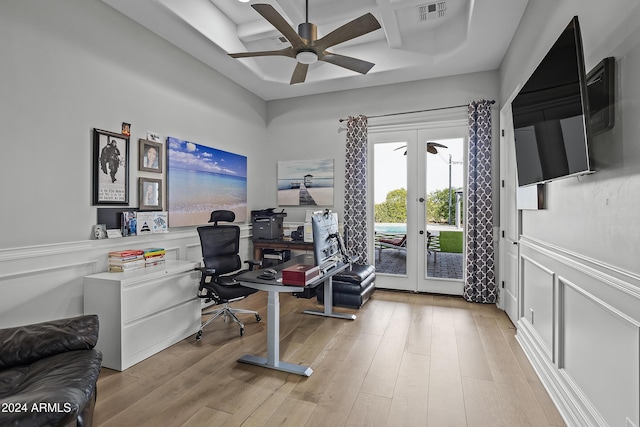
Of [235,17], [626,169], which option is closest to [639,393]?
[626,169]

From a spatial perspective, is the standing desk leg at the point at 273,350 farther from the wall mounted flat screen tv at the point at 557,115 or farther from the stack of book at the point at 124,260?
the wall mounted flat screen tv at the point at 557,115

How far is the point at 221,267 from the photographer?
143 inches

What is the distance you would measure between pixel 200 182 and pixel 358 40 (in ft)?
9.11

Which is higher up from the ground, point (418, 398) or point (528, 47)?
point (528, 47)

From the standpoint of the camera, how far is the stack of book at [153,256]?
3133 mm

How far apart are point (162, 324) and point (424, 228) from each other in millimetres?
3524

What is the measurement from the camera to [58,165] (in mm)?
2609

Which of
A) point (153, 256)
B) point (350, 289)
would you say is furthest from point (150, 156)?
point (350, 289)

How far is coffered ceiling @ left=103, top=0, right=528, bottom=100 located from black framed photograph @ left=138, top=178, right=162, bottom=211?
1586 mm

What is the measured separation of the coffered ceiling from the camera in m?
3.20

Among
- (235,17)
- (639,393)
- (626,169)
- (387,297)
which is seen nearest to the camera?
(639,393)

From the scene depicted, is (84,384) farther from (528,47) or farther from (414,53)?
(414,53)

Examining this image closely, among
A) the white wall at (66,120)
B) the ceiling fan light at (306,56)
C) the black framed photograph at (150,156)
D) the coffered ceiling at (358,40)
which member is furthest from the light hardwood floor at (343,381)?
the coffered ceiling at (358,40)

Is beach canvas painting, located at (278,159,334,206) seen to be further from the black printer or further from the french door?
the french door
